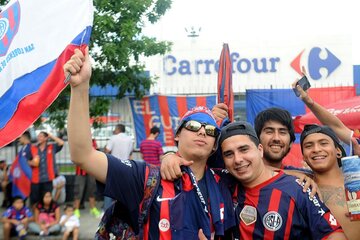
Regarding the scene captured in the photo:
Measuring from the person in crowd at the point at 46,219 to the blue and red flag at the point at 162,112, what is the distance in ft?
9.15

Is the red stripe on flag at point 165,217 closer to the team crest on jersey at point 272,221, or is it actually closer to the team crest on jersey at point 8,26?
the team crest on jersey at point 272,221

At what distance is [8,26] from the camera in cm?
353

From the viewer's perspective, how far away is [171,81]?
20.9 meters

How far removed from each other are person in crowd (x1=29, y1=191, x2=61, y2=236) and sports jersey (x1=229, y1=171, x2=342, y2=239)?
6.33m

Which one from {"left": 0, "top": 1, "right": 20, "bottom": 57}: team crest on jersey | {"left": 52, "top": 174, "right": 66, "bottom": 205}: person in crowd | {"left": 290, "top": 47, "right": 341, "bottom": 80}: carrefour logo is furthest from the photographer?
{"left": 290, "top": 47, "right": 341, "bottom": 80}: carrefour logo

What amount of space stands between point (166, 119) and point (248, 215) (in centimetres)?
807

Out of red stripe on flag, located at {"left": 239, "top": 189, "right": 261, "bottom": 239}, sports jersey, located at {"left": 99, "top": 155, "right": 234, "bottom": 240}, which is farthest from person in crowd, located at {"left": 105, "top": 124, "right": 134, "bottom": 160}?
sports jersey, located at {"left": 99, "top": 155, "right": 234, "bottom": 240}

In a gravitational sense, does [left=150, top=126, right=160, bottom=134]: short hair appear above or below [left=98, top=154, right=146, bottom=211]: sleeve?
above

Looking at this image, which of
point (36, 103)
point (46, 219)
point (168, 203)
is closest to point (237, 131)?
point (168, 203)

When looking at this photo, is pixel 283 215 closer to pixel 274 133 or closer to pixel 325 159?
pixel 325 159

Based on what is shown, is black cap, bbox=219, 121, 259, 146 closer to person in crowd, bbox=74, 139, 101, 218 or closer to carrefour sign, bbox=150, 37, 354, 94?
person in crowd, bbox=74, 139, 101, 218

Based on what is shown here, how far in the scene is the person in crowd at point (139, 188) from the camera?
242cm

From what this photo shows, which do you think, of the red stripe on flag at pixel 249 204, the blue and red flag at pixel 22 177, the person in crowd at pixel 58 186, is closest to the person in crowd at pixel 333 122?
the red stripe on flag at pixel 249 204

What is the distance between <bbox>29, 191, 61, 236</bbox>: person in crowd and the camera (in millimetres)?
8406
